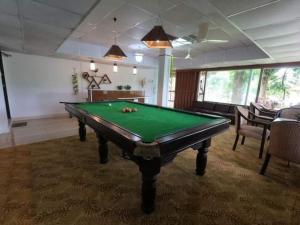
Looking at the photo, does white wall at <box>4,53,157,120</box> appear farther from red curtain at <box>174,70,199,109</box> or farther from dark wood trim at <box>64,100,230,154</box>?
Result: dark wood trim at <box>64,100,230,154</box>

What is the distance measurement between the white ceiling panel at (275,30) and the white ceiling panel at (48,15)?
2997 millimetres

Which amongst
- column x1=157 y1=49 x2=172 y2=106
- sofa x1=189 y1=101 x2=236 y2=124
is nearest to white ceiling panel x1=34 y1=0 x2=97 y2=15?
column x1=157 y1=49 x2=172 y2=106

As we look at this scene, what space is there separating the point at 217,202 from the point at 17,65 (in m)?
6.55

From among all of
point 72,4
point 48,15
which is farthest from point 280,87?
point 48,15

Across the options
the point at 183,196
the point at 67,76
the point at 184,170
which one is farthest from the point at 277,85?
the point at 67,76

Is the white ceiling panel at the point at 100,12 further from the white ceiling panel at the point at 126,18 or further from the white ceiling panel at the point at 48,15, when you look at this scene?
the white ceiling panel at the point at 48,15

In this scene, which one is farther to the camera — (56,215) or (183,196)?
(183,196)

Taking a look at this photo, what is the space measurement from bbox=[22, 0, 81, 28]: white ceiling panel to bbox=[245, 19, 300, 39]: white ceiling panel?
9.83 ft

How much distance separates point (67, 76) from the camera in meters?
5.80

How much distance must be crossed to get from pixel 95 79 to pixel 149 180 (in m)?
5.88

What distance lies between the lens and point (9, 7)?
1.92 meters

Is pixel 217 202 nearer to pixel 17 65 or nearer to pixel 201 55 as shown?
pixel 201 55

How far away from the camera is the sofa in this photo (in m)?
5.78

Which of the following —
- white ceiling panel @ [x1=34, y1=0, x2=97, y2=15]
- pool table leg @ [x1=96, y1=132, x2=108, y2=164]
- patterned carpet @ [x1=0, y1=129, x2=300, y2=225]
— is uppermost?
white ceiling panel @ [x1=34, y1=0, x2=97, y2=15]
